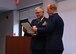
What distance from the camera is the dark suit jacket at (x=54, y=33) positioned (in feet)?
8.77

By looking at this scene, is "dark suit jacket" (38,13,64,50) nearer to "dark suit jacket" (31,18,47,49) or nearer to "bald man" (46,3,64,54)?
"bald man" (46,3,64,54)

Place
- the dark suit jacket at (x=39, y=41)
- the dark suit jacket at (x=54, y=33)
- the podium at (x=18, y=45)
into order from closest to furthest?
the dark suit jacket at (x=54, y=33), the dark suit jacket at (x=39, y=41), the podium at (x=18, y=45)

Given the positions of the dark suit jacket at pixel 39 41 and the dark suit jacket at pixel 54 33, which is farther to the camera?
the dark suit jacket at pixel 39 41

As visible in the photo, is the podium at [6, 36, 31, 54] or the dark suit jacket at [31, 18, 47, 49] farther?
the podium at [6, 36, 31, 54]

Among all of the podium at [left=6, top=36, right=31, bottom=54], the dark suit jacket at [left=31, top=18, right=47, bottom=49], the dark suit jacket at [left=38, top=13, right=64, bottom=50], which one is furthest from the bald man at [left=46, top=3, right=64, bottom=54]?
the podium at [left=6, top=36, right=31, bottom=54]

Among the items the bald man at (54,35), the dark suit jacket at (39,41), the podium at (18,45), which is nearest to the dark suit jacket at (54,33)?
the bald man at (54,35)

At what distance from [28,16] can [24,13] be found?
10.0 inches

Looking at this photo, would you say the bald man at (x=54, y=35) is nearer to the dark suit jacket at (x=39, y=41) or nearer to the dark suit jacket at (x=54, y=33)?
the dark suit jacket at (x=54, y=33)

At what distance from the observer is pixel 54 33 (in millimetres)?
2703

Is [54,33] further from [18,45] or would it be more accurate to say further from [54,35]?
[18,45]

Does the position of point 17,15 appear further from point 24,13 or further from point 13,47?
point 13,47

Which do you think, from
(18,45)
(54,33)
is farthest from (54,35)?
(18,45)

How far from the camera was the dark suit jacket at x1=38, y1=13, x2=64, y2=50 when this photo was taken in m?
2.67

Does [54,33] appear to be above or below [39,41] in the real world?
above
